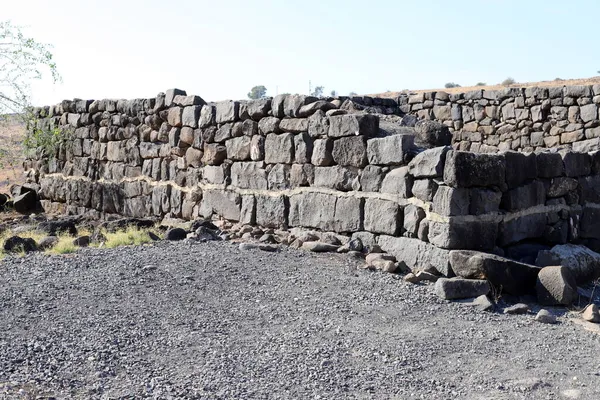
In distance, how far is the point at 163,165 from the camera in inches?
463

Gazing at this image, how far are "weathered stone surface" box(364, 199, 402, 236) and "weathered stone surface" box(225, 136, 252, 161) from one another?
7.89 feet

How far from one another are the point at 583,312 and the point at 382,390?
284cm

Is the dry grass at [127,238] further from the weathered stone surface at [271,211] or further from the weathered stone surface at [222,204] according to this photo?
the weathered stone surface at [271,211]

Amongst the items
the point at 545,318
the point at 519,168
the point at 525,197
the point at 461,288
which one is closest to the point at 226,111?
the point at 519,168

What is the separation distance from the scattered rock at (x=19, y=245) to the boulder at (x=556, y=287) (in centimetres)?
599

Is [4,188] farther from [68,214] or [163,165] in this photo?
[163,165]

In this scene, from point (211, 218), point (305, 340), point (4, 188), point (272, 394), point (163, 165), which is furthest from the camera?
point (4, 188)

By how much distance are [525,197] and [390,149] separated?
5.33 ft

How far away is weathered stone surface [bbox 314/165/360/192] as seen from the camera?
8570mm

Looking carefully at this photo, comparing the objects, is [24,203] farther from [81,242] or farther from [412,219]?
[412,219]

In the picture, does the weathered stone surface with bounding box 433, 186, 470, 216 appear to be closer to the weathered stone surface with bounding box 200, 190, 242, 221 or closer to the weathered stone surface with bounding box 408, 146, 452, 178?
the weathered stone surface with bounding box 408, 146, 452, 178

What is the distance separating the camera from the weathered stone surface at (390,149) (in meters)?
7.93

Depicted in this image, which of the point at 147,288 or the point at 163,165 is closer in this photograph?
the point at 147,288

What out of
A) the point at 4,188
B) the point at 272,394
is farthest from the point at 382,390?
the point at 4,188
